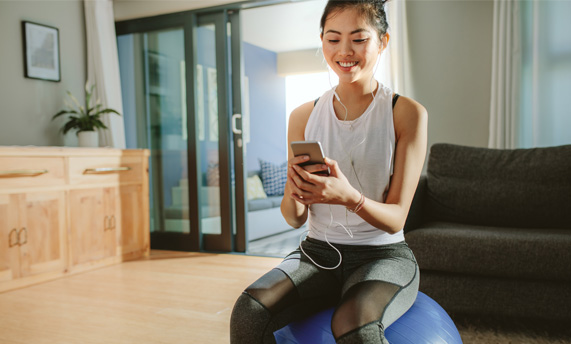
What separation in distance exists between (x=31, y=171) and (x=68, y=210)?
371mm

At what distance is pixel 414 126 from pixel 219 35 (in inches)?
112

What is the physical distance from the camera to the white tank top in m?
1.20

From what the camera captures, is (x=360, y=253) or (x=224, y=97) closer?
(x=360, y=253)

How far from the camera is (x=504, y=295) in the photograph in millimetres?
1892

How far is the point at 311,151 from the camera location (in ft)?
3.36

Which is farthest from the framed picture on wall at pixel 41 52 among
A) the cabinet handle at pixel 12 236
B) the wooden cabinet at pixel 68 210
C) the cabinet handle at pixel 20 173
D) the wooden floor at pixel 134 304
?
the wooden floor at pixel 134 304

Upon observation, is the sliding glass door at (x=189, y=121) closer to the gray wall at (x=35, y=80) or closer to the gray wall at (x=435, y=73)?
the gray wall at (x=35, y=80)

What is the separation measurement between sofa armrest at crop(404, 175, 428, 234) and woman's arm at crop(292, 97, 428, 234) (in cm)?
97

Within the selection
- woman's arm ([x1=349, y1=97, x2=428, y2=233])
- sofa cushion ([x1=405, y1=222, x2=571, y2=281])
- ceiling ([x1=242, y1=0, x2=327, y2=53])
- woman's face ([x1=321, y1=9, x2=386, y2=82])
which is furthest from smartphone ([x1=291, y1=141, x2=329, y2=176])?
ceiling ([x1=242, y1=0, x2=327, y2=53])

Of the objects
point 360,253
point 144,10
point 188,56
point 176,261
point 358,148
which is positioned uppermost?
point 144,10

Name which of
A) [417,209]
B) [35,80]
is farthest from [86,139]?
[417,209]

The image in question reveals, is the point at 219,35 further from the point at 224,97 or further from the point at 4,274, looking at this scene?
the point at 4,274

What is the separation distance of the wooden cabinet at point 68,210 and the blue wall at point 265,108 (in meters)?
2.44

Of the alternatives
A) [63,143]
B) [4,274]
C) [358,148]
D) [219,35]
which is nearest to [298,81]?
[219,35]
